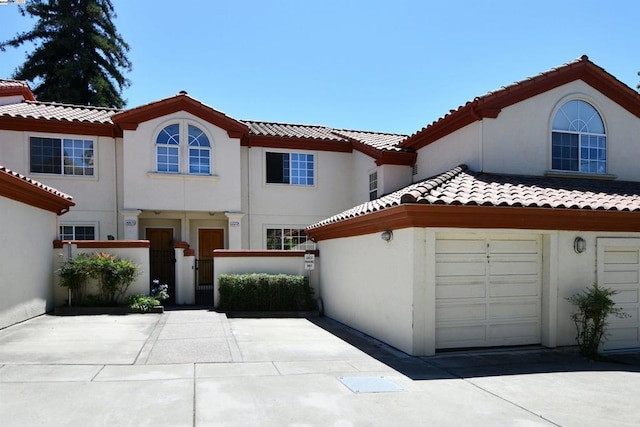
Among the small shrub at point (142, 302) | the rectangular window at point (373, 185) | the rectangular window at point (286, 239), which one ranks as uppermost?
the rectangular window at point (373, 185)

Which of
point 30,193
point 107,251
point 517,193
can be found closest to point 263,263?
point 107,251

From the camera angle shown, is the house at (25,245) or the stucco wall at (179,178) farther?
the stucco wall at (179,178)

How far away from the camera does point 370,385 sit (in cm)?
658

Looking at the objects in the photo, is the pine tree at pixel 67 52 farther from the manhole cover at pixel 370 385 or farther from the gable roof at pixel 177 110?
the manhole cover at pixel 370 385

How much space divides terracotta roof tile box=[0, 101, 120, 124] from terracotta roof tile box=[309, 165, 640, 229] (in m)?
10.7

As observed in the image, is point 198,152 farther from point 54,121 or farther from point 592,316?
point 592,316

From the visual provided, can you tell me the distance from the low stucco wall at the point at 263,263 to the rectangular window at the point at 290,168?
15.2 ft

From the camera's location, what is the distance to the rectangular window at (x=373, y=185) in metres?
16.6

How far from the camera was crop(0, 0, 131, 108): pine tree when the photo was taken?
30.9 m

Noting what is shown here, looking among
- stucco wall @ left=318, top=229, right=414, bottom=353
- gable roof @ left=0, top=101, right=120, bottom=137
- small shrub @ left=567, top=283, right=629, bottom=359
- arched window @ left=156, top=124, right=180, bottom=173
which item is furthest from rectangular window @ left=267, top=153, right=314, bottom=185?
small shrub @ left=567, top=283, right=629, bottom=359

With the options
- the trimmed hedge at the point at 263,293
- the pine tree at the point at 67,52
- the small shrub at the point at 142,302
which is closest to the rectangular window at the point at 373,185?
the trimmed hedge at the point at 263,293

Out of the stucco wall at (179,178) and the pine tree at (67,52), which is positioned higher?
the pine tree at (67,52)

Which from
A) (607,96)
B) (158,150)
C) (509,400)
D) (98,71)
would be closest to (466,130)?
(607,96)

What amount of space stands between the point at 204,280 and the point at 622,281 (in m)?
13.2
